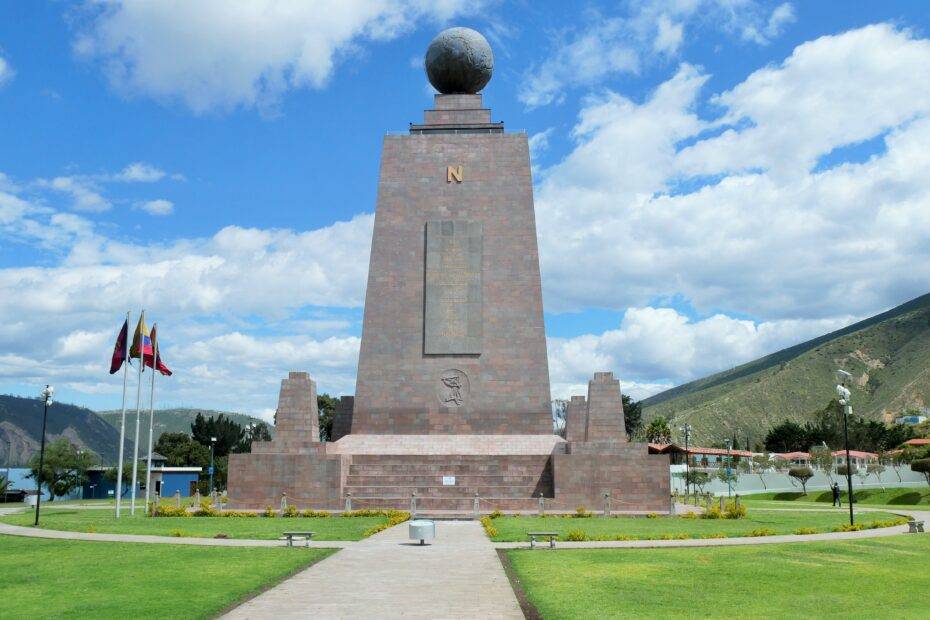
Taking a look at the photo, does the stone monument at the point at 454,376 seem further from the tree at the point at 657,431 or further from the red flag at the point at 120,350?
the tree at the point at 657,431

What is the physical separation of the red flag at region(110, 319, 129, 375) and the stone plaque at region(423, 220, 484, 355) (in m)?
12.8

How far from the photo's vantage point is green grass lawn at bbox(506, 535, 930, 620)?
35.6 ft

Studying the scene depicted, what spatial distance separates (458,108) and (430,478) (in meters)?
19.3

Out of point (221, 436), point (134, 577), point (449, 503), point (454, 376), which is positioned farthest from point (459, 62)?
point (221, 436)

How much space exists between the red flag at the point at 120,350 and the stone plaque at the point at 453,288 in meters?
12.8

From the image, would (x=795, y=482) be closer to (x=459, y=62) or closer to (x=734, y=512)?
(x=734, y=512)

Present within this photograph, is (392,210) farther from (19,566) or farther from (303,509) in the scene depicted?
(19,566)

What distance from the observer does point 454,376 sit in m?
36.5

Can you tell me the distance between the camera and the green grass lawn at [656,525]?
2123cm

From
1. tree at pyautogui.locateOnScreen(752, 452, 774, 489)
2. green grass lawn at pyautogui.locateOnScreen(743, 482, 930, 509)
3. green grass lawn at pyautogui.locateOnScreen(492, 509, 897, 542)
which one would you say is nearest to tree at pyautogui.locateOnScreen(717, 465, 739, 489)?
tree at pyautogui.locateOnScreen(752, 452, 774, 489)

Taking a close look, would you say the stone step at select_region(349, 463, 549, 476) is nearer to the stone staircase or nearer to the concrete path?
the stone staircase

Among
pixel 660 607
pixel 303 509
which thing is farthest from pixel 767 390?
pixel 660 607

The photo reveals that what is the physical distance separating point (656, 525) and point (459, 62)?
25.5m

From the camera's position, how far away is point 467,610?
34.8 feet
